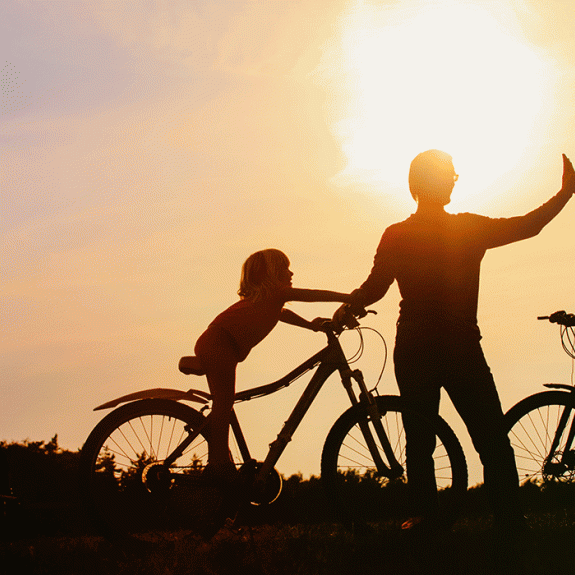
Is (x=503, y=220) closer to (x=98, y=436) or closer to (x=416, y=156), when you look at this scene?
(x=416, y=156)

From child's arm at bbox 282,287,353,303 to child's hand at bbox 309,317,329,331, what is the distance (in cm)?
23

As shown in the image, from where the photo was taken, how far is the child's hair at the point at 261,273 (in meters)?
5.88

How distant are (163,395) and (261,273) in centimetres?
125

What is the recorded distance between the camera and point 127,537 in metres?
5.40

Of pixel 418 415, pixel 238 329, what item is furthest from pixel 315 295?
pixel 418 415

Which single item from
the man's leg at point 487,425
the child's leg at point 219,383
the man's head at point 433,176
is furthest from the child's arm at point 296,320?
Answer: the man's head at point 433,176

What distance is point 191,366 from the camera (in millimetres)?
5758

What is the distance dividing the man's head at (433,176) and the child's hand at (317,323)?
1.25 metres

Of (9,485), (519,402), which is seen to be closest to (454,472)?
(519,402)

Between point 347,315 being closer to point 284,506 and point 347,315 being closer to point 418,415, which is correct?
point 418,415

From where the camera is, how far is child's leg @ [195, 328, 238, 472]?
18.5ft

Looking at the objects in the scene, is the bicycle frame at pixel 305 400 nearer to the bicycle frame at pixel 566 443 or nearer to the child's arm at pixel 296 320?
the child's arm at pixel 296 320

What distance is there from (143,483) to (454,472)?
2.36 meters

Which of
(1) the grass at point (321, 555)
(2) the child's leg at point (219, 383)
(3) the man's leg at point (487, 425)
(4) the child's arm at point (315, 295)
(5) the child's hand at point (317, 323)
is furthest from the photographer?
(5) the child's hand at point (317, 323)
